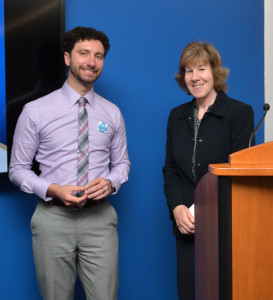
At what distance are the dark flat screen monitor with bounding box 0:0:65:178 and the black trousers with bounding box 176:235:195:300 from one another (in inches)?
42.7

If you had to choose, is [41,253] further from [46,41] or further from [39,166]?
[46,41]

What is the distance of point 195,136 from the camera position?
1.88m

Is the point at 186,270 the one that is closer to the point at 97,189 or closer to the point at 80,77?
the point at 97,189

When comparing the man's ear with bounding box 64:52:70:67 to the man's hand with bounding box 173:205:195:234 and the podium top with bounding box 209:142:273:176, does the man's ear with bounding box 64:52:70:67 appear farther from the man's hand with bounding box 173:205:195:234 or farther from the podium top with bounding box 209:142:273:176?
the podium top with bounding box 209:142:273:176

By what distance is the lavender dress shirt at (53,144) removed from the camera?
1.90m

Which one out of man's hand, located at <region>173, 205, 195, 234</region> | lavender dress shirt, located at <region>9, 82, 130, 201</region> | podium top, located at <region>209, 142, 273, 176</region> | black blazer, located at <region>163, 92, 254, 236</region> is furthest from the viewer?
lavender dress shirt, located at <region>9, 82, 130, 201</region>

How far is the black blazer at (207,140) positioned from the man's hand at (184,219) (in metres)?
0.06

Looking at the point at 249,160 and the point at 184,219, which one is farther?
the point at 184,219

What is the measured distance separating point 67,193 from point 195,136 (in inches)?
27.3

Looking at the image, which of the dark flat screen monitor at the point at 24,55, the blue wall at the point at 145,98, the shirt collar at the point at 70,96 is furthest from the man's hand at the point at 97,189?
the blue wall at the point at 145,98

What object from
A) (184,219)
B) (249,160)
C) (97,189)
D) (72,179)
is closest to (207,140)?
(184,219)

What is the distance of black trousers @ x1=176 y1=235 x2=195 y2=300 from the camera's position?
180 centimetres

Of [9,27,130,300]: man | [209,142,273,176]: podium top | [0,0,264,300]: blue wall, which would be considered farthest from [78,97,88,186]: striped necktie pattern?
[209,142,273,176]: podium top

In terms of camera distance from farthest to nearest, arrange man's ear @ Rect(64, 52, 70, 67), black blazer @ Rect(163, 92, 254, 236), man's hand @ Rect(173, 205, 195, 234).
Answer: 1. man's ear @ Rect(64, 52, 70, 67)
2. black blazer @ Rect(163, 92, 254, 236)
3. man's hand @ Rect(173, 205, 195, 234)
